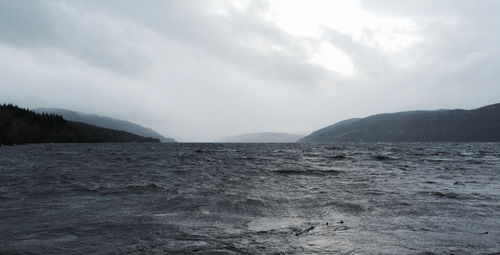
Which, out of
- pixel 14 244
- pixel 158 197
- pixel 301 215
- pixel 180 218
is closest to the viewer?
pixel 14 244

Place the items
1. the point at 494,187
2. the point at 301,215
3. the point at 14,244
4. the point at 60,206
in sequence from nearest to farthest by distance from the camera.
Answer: the point at 14,244 < the point at 301,215 < the point at 60,206 < the point at 494,187

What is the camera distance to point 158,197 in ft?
56.4

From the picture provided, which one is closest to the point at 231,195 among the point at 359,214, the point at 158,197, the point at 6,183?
the point at 158,197

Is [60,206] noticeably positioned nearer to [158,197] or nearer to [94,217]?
[94,217]

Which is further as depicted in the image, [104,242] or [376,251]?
[104,242]

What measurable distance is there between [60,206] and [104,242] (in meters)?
6.99

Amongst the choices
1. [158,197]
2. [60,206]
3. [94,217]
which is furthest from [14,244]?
[158,197]

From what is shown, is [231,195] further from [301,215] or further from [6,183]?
[6,183]

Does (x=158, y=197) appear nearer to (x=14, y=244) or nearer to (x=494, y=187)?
(x=14, y=244)

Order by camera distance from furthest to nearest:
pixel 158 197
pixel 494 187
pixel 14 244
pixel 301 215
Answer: pixel 494 187 < pixel 158 197 < pixel 301 215 < pixel 14 244

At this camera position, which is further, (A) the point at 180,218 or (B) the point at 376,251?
(A) the point at 180,218

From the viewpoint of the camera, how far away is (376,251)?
8305mm

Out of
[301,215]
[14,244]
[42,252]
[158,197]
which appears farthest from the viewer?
[158,197]

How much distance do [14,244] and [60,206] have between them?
613cm
